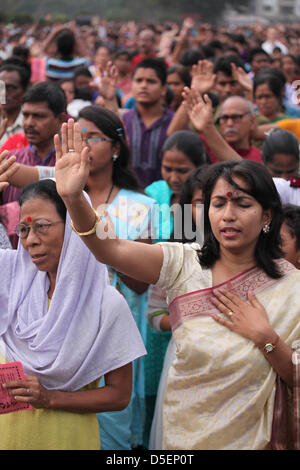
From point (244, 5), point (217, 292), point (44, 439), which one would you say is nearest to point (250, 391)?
point (217, 292)

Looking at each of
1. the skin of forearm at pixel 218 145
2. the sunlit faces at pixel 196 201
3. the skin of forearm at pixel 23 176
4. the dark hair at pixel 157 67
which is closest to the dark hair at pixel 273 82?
the dark hair at pixel 157 67

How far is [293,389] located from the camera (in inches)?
77.6

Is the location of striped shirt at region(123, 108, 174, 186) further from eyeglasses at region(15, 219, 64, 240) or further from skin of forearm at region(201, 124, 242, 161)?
eyeglasses at region(15, 219, 64, 240)

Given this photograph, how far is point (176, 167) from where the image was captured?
359 centimetres

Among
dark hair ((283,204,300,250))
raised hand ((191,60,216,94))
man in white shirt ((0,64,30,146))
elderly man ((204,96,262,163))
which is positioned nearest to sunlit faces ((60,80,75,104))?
man in white shirt ((0,64,30,146))

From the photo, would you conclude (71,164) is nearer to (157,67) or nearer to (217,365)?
(217,365)

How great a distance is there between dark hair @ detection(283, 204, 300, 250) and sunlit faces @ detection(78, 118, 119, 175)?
99cm

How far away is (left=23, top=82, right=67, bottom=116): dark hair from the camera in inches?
136

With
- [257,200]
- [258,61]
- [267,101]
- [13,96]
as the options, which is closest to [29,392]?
[257,200]

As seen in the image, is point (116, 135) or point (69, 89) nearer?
point (116, 135)

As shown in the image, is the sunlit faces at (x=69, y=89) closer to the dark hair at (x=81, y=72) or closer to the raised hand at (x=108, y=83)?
the dark hair at (x=81, y=72)

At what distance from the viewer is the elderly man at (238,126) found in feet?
13.3

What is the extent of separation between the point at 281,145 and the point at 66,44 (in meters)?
3.90
